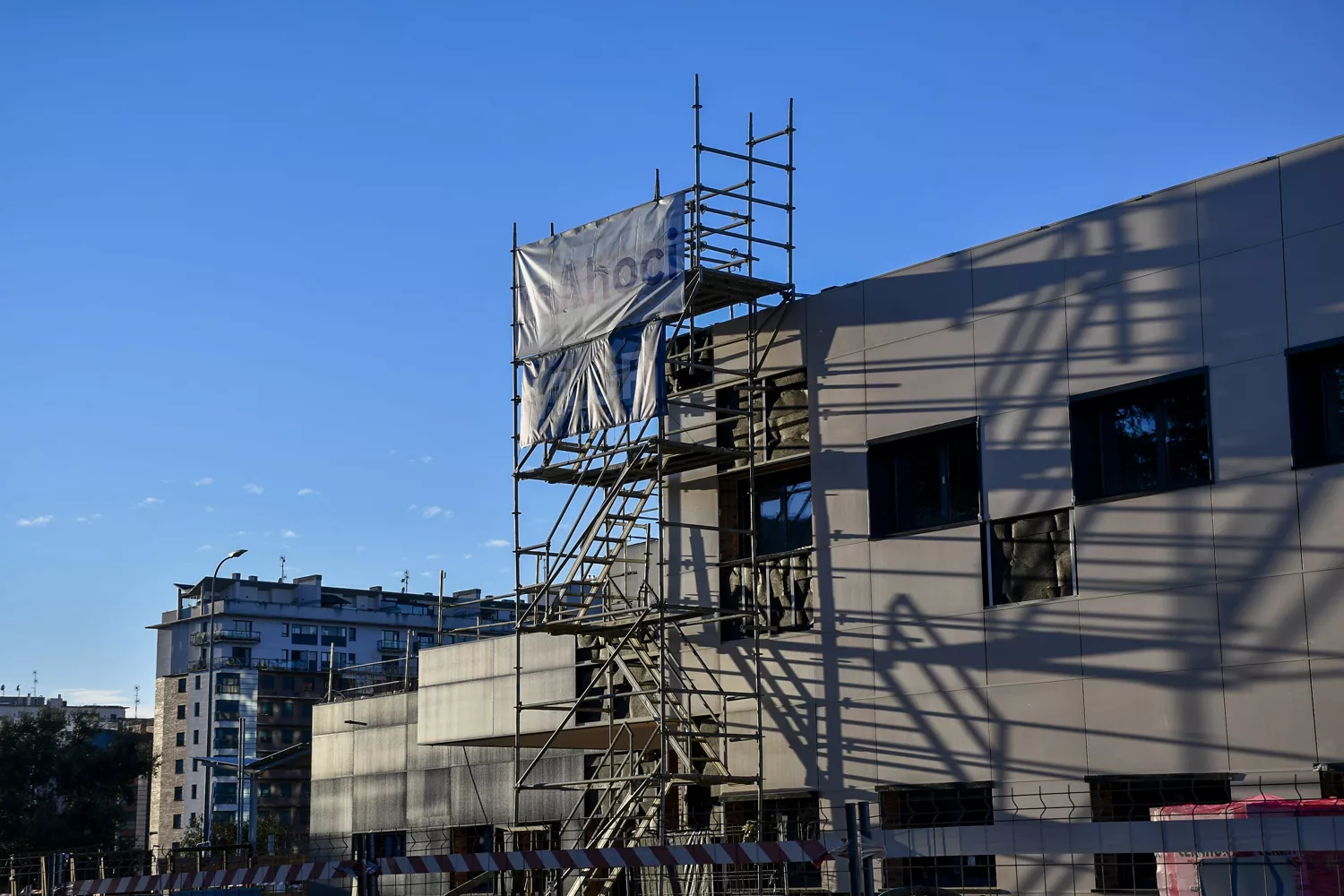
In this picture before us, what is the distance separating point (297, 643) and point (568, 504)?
417 feet

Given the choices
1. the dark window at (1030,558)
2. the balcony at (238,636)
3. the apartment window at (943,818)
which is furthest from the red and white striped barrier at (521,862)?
the balcony at (238,636)

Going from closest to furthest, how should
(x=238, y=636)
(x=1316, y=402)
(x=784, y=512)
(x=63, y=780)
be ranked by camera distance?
(x=1316, y=402), (x=784, y=512), (x=63, y=780), (x=238, y=636)

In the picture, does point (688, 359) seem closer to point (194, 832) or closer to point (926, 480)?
point (926, 480)

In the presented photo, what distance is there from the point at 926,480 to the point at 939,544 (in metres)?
1.01

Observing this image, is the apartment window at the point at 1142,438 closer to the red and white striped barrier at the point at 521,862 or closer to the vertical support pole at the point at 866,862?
the red and white striped barrier at the point at 521,862

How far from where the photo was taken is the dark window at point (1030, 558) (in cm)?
1942

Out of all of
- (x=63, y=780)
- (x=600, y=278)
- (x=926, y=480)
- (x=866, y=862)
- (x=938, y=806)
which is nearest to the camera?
(x=866, y=862)

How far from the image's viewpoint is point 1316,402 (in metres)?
17.2

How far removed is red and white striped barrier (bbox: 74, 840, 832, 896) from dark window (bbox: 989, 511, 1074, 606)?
580cm

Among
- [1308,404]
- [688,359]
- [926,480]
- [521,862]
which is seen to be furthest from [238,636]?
[1308,404]

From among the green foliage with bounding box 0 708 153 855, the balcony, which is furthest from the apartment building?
the green foliage with bounding box 0 708 153 855

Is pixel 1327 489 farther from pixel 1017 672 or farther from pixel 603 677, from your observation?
pixel 603 677

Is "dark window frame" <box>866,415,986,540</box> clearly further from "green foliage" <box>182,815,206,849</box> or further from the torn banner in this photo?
"green foliage" <box>182,815,206,849</box>

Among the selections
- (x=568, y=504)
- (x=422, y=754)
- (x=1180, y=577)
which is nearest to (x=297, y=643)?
(x=422, y=754)
